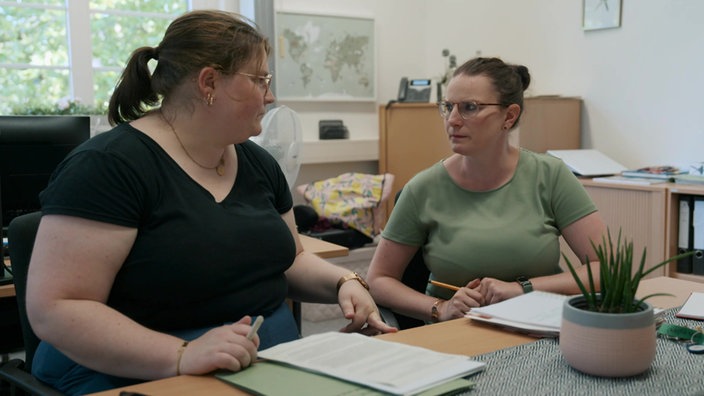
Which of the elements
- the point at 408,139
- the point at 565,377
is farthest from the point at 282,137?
the point at 565,377

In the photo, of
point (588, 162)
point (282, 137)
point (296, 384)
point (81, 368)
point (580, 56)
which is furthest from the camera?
point (580, 56)

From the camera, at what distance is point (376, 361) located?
1.08 meters

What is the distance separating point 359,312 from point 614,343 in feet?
1.86

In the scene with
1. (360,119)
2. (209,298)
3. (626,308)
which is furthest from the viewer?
(360,119)

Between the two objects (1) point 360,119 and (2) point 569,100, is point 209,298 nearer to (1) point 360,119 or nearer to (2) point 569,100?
(2) point 569,100

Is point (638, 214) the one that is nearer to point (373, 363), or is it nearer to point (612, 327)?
point (612, 327)

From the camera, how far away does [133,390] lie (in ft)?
3.36

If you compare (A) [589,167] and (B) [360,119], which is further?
(B) [360,119]

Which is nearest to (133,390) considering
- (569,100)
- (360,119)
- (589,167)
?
(589,167)

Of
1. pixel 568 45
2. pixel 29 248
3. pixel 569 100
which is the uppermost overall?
pixel 568 45

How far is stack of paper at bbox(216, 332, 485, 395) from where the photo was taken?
998 millimetres

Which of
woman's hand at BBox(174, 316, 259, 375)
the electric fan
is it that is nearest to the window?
the electric fan

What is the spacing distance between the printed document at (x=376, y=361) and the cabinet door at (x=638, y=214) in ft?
6.03

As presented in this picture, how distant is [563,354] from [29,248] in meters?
1.02
